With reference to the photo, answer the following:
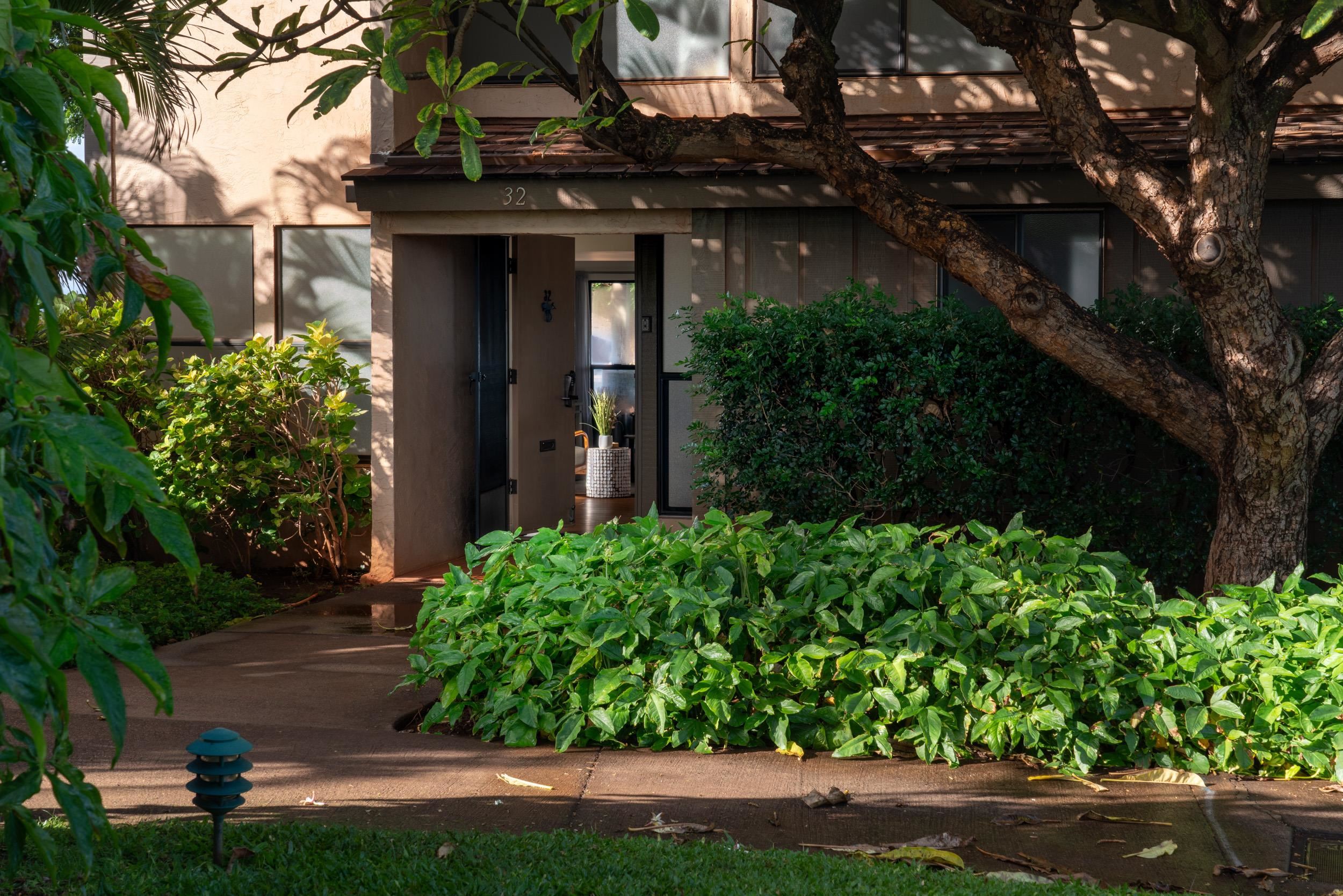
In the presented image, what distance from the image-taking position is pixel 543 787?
4.55 metres

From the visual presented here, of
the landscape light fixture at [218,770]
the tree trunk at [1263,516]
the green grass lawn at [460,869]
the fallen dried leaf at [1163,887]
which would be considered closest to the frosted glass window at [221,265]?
the green grass lawn at [460,869]

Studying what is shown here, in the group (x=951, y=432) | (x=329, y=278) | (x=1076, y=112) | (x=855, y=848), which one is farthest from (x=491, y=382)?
(x=855, y=848)

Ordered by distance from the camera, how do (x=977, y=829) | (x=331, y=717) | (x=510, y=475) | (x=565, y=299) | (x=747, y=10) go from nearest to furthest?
1. (x=977, y=829)
2. (x=331, y=717)
3. (x=747, y=10)
4. (x=510, y=475)
5. (x=565, y=299)

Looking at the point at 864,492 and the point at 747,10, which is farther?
the point at 747,10

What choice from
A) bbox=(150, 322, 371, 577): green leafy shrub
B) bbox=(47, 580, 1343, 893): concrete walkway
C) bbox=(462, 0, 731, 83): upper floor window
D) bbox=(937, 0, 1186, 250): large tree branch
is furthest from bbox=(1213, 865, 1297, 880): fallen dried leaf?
bbox=(462, 0, 731, 83): upper floor window

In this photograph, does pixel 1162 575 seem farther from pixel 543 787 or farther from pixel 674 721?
pixel 543 787

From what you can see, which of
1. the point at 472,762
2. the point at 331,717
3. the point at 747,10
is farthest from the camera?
the point at 747,10

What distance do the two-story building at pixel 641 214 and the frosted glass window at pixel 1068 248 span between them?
0.05 feet

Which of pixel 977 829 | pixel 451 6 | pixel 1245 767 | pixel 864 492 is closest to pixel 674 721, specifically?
pixel 977 829

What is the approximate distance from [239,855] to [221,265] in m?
7.61

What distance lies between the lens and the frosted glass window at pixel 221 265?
33.6 ft

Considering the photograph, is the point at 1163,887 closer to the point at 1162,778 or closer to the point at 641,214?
the point at 1162,778

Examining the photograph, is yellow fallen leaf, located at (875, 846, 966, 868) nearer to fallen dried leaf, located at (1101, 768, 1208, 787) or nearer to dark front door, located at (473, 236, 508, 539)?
fallen dried leaf, located at (1101, 768, 1208, 787)

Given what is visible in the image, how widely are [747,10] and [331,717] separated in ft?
21.1
